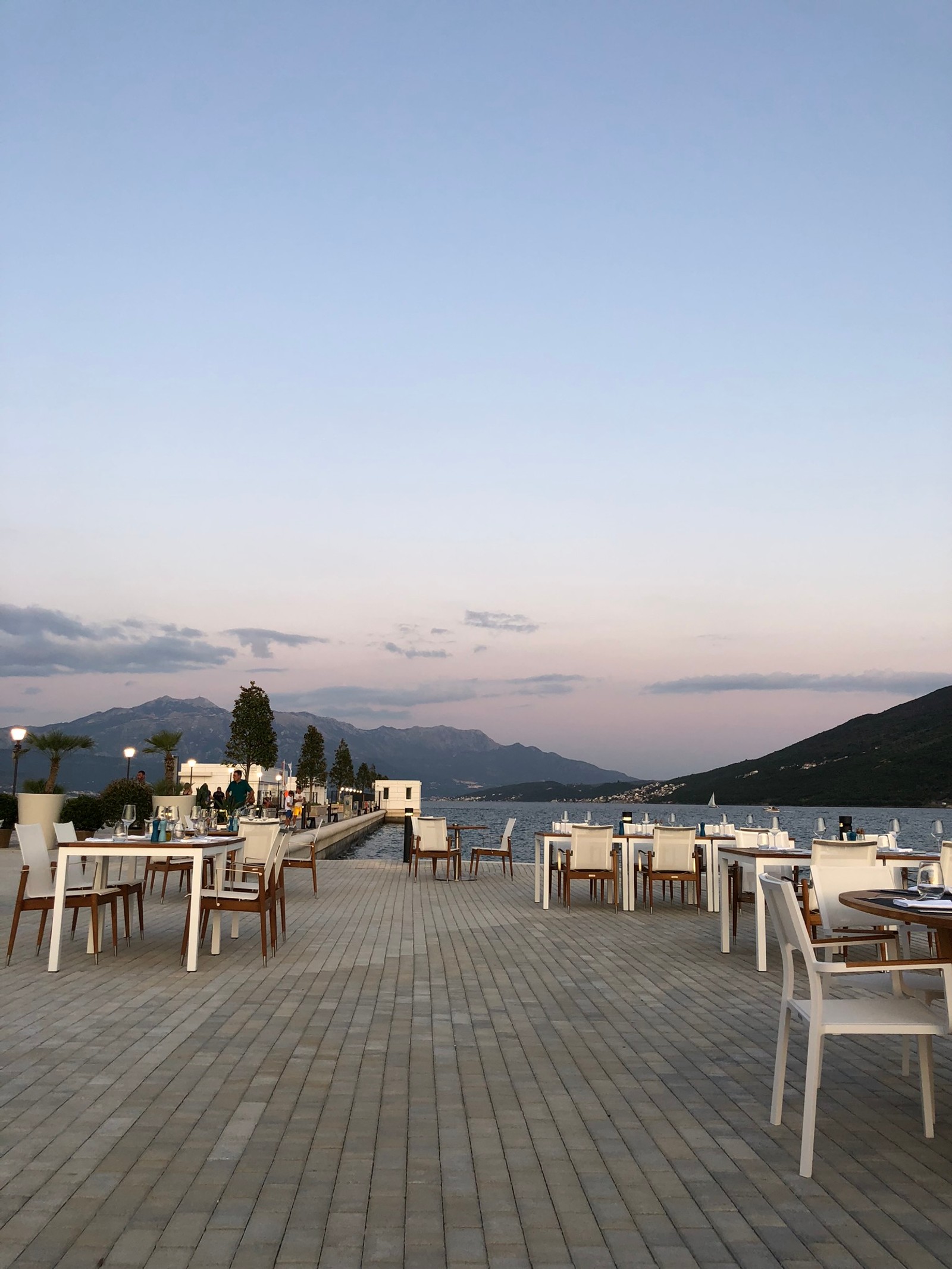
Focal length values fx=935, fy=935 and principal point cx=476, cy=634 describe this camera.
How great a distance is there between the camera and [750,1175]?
3033 mm

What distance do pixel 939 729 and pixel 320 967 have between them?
103m

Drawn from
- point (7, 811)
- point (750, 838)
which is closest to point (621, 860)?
point (750, 838)

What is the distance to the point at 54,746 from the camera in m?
24.8

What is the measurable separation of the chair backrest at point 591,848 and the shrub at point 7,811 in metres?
13.5

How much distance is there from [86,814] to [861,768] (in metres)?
93.2

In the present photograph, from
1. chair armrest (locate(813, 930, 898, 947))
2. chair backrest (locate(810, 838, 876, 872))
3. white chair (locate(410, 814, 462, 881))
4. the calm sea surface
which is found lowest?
the calm sea surface

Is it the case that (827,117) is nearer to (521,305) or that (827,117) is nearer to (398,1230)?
(521,305)

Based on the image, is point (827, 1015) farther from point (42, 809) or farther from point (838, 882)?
point (42, 809)

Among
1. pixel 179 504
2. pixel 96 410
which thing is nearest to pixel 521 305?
pixel 96 410

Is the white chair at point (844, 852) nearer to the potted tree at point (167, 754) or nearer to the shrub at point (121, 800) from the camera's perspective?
the shrub at point (121, 800)

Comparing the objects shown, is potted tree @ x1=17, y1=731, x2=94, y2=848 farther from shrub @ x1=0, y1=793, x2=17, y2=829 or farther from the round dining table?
the round dining table

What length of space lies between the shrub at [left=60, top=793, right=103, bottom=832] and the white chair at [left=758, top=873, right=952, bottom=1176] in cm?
1621

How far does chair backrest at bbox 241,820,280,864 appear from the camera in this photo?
8.99 m

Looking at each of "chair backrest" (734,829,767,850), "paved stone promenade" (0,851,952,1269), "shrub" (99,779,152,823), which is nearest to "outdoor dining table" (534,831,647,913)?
"chair backrest" (734,829,767,850)
